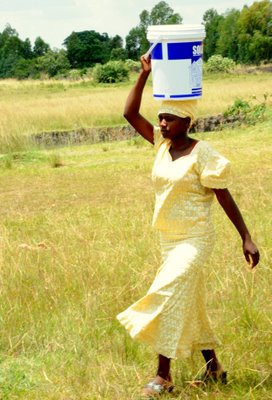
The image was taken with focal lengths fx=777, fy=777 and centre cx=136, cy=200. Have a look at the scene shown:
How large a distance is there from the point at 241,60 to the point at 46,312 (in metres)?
61.3

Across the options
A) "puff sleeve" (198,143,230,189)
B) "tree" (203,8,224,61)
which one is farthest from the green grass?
"tree" (203,8,224,61)

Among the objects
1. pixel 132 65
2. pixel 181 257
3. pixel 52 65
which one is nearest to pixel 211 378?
pixel 181 257

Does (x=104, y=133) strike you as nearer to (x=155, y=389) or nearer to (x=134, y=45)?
(x=155, y=389)

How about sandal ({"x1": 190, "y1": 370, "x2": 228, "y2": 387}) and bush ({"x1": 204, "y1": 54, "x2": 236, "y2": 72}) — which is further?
bush ({"x1": 204, "y1": 54, "x2": 236, "y2": 72})

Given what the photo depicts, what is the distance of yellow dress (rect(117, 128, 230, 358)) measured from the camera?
10.8 feet

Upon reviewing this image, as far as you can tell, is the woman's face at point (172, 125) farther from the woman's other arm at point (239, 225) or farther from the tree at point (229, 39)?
the tree at point (229, 39)

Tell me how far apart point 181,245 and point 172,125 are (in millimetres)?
538

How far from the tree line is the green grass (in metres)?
42.1

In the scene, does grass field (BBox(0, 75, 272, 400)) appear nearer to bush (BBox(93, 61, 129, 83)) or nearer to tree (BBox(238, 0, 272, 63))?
bush (BBox(93, 61, 129, 83))

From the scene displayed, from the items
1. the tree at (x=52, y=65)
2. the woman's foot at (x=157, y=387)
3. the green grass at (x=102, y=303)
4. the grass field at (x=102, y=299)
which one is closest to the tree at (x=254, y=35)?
the tree at (x=52, y=65)

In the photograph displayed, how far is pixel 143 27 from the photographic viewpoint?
76.6 metres

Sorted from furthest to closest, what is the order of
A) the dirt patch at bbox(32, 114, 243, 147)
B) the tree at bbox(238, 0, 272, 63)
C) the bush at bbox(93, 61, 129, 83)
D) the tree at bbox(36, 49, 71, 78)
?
the tree at bbox(36, 49, 71, 78) → the tree at bbox(238, 0, 272, 63) → the bush at bbox(93, 61, 129, 83) → the dirt patch at bbox(32, 114, 243, 147)

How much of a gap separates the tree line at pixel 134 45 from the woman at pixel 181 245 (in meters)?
45.0

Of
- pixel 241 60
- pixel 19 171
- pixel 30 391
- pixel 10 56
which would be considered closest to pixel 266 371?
pixel 30 391
